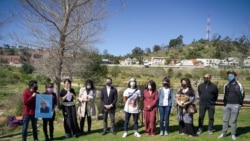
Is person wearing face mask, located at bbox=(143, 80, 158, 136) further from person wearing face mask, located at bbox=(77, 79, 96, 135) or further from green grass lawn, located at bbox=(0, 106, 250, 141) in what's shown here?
person wearing face mask, located at bbox=(77, 79, 96, 135)

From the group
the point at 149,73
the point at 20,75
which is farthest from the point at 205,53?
the point at 20,75

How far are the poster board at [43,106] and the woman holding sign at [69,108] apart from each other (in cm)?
49

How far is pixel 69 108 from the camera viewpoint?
9.64 meters

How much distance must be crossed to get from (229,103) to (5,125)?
912 centimetres

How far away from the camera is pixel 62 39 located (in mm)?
14570

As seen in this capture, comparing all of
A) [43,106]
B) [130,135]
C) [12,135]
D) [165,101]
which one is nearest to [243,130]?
[165,101]

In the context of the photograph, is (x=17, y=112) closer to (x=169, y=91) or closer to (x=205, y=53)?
(x=169, y=91)

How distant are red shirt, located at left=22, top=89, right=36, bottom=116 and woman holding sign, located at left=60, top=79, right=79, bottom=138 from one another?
97cm

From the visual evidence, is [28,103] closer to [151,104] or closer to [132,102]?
[132,102]

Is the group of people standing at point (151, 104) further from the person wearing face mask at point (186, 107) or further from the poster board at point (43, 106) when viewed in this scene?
the poster board at point (43, 106)

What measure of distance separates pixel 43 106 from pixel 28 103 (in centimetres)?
47

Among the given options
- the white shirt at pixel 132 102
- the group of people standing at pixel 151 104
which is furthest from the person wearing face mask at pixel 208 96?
the white shirt at pixel 132 102

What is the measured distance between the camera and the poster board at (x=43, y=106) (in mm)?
8953

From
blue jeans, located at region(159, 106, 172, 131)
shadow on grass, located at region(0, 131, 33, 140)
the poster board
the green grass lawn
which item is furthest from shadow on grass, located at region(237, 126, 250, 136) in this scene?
shadow on grass, located at region(0, 131, 33, 140)
